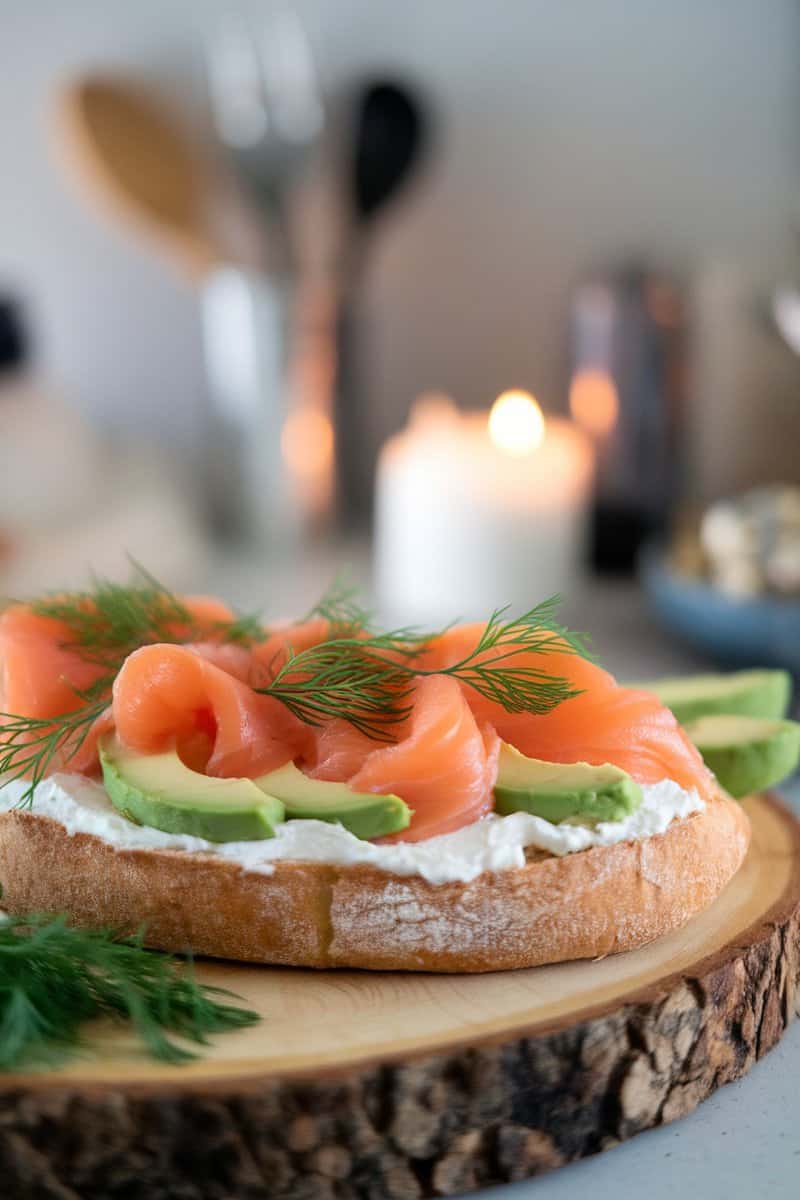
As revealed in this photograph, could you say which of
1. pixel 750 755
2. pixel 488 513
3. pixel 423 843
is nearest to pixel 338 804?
pixel 423 843

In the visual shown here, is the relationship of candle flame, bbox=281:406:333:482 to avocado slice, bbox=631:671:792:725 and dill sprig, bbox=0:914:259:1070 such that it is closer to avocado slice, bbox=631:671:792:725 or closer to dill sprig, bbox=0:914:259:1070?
avocado slice, bbox=631:671:792:725

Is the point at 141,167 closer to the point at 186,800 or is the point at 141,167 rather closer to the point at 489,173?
the point at 489,173

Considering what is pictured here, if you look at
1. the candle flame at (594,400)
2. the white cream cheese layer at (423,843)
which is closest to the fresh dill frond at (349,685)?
the white cream cheese layer at (423,843)

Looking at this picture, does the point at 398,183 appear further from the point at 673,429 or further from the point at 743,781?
the point at 743,781

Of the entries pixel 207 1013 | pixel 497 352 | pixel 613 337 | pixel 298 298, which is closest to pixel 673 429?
pixel 613 337

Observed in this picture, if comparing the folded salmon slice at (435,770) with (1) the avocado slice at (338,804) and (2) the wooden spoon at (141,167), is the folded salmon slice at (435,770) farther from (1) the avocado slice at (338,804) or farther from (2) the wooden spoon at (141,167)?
(2) the wooden spoon at (141,167)

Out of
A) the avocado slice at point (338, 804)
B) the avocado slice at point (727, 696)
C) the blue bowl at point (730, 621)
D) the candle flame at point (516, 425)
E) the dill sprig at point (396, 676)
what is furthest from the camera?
the candle flame at point (516, 425)

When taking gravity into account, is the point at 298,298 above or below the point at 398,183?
below
